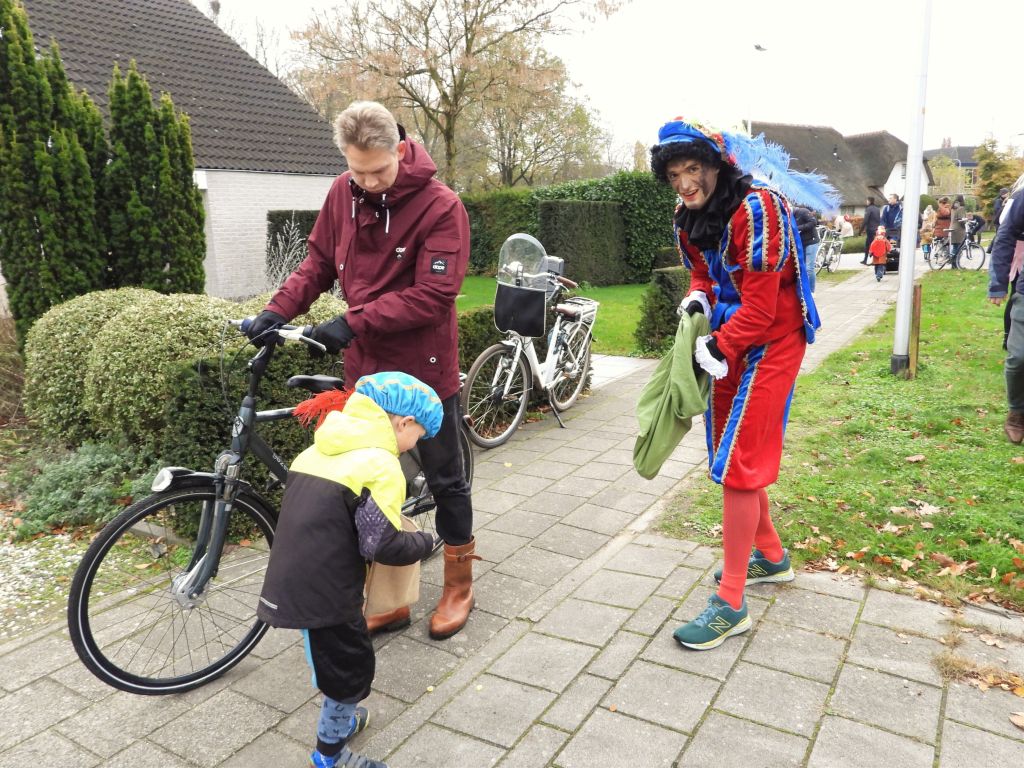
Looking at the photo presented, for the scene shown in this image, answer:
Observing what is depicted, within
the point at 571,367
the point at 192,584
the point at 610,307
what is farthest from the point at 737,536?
the point at 610,307

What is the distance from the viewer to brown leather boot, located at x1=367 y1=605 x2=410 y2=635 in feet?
10.4

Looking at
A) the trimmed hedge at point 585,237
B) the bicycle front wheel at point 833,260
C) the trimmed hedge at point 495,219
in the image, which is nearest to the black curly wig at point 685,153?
the trimmed hedge at point 585,237

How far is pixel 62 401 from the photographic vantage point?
5.38 meters

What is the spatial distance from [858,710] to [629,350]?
7.26 meters

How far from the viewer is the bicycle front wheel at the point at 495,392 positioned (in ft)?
19.1

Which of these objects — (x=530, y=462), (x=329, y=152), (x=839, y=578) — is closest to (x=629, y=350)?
(x=530, y=462)

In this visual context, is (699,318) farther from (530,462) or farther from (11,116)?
(11,116)

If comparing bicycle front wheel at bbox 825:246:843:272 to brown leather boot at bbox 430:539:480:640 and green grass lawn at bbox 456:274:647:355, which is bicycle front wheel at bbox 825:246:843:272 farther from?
brown leather boot at bbox 430:539:480:640

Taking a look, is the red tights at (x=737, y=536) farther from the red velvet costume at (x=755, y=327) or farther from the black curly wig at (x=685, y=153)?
the black curly wig at (x=685, y=153)

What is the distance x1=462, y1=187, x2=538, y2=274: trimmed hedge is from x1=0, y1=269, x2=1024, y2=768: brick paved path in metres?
16.9

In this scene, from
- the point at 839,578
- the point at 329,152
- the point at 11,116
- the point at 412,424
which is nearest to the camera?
the point at 412,424

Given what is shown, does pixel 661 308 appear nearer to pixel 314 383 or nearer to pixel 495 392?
pixel 495 392

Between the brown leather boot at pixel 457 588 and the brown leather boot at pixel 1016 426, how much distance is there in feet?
13.5

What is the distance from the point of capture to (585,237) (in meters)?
17.7
